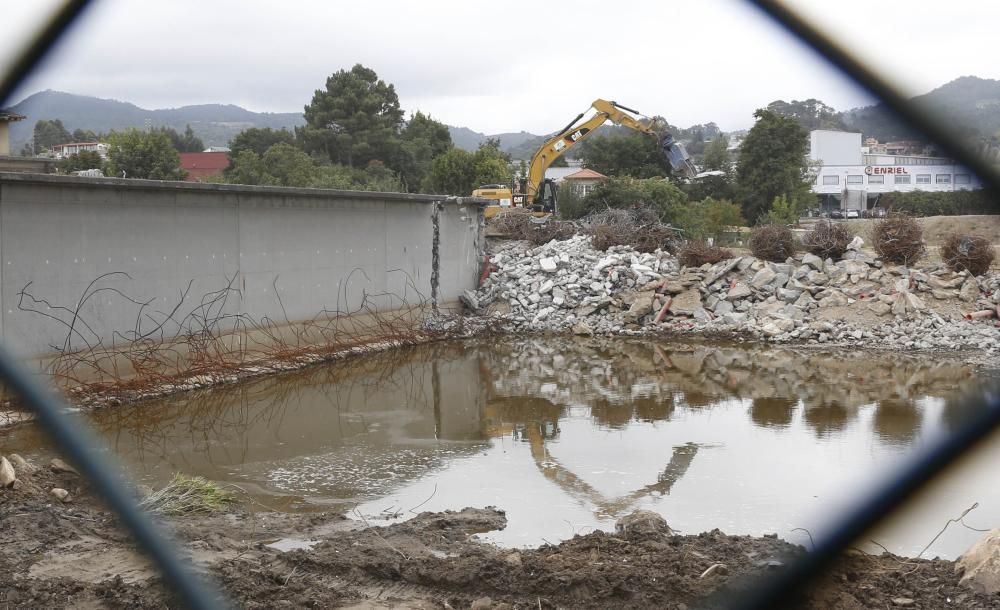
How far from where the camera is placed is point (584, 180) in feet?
134

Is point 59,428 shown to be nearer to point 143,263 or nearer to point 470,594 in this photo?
point 143,263

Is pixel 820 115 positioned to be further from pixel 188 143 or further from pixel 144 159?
pixel 188 143

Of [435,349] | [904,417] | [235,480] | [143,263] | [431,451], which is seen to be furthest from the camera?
[435,349]

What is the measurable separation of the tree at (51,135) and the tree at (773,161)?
3596 cm

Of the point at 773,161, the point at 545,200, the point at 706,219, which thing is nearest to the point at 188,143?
the point at 773,161

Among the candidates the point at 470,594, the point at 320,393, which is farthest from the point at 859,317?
the point at 470,594

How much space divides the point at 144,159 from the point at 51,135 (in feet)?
59.3

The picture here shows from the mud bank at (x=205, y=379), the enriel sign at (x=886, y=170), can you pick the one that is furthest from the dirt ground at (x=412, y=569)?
the mud bank at (x=205, y=379)

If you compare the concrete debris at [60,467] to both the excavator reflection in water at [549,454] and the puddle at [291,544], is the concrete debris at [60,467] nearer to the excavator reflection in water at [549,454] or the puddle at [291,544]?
the puddle at [291,544]

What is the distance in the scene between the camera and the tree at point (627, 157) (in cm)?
4497

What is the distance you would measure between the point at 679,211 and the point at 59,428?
72.4 feet

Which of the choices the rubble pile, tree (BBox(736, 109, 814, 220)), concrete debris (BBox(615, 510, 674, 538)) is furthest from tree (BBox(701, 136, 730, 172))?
concrete debris (BBox(615, 510, 674, 538))

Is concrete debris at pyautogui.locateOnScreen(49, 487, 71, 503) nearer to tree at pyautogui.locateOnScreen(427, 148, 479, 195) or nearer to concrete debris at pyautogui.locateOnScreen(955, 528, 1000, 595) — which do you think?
concrete debris at pyautogui.locateOnScreen(955, 528, 1000, 595)

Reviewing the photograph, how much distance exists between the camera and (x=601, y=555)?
451cm
